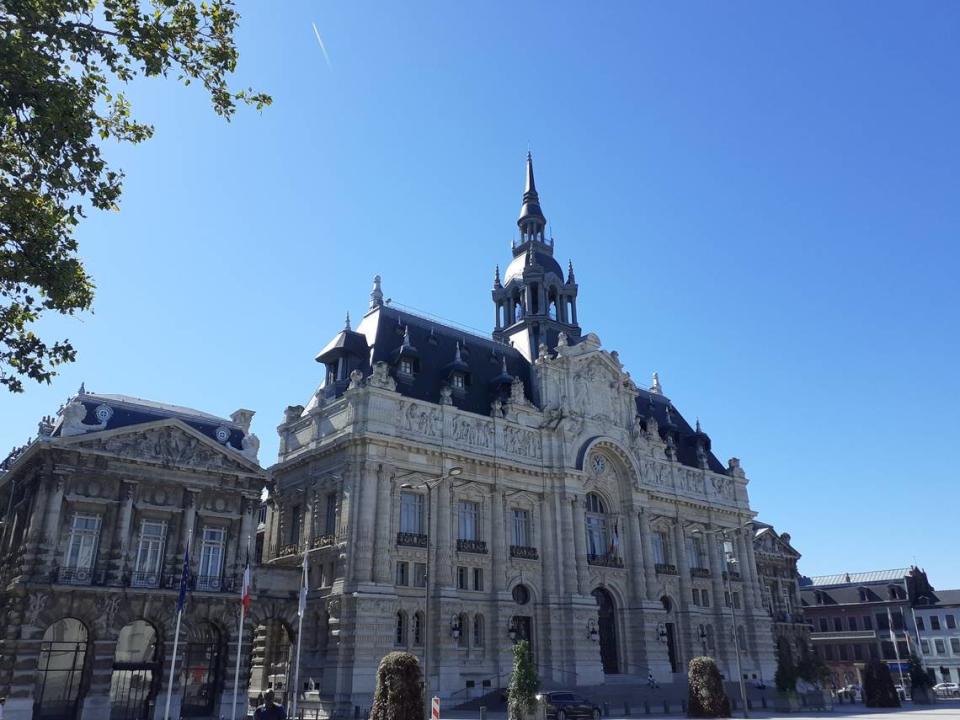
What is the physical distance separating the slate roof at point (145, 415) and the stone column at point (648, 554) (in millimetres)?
31737

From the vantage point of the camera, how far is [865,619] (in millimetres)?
92875

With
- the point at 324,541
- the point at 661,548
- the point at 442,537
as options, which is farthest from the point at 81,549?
the point at 661,548

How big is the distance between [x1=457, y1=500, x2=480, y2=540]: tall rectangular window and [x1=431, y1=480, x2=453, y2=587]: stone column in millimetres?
1957

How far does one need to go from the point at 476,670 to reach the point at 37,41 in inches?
1600

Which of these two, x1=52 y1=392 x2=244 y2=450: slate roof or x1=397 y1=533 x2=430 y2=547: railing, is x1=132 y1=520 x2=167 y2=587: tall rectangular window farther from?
x1=397 y1=533 x2=430 y2=547: railing

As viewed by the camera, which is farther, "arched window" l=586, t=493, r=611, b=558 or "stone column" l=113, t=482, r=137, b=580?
"arched window" l=586, t=493, r=611, b=558

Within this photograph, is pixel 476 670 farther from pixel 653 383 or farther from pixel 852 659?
pixel 852 659

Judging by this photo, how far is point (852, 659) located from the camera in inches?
3620

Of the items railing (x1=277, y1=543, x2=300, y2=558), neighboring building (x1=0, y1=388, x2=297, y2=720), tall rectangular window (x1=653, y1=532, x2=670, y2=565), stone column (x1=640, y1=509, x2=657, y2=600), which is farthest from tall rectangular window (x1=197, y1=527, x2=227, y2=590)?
tall rectangular window (x1=653, y1=532, x2=670, y2=565)

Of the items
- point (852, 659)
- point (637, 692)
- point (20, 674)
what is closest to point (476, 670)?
point (637, 692)

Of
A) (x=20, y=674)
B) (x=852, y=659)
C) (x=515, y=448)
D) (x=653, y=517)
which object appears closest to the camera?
(x=20, y=674)

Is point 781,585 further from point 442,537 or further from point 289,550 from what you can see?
point 289,550

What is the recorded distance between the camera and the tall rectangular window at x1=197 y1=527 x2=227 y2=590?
1610 inches

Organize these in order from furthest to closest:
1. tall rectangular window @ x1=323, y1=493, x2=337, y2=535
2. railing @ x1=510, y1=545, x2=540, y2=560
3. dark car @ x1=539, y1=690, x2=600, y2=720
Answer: railing @ x1=510, y1=545, x2=540, y2=560 → tall rectangular window @ x1=323, y1=493, x2=337, y2=535 → dark car @ x1=539, y1=690, x2=600, y2=720
